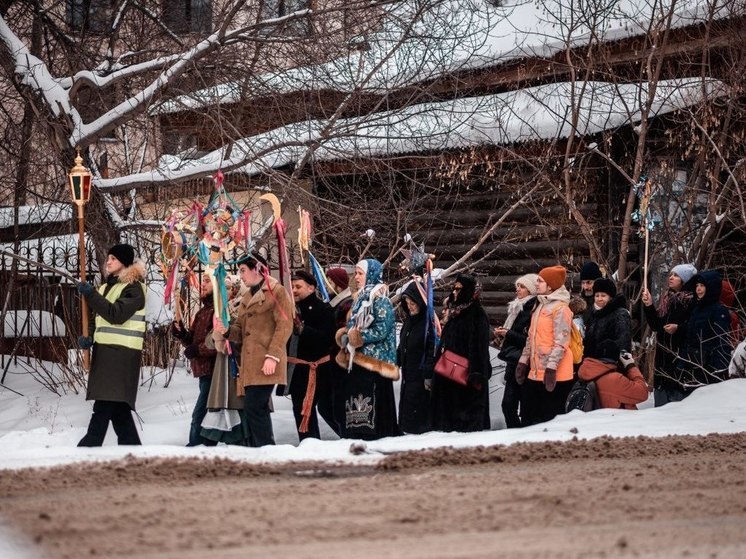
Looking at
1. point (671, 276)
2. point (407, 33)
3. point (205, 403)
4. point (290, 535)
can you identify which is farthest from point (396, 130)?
point (290, 535)

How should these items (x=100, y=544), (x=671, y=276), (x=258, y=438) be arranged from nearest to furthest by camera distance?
(x=100, y=544) → (x=258, y=438) → (x=671, y=276)

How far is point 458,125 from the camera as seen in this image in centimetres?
1257

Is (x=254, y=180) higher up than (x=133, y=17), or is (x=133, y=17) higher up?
(x=133, y=17)

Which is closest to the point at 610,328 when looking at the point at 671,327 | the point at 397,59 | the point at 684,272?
the point at 671,327

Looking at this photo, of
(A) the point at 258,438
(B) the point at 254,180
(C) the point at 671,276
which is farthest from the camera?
(B) the point at 254,180

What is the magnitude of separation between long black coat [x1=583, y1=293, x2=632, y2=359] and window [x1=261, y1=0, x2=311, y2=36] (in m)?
4.26

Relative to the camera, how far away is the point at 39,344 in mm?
12922

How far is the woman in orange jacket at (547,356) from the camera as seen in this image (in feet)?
33.8

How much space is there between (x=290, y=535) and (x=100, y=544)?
761 mm

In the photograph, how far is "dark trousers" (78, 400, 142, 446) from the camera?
8.94 m

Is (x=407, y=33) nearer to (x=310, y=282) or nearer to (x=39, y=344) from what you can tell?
(x=310, y=282)

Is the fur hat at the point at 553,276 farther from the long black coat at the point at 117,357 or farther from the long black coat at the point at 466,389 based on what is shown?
the long black coat at the point at 117,357

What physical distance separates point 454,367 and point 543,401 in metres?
0.87

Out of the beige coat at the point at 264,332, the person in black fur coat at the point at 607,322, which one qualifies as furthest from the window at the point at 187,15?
the person in black fur coat at the point at 607,322
